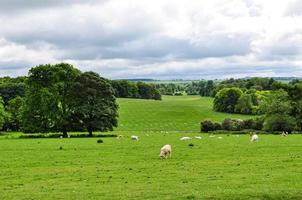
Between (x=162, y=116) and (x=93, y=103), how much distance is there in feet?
273

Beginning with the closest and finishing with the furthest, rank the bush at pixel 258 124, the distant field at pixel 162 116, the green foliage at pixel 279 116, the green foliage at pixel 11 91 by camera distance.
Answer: the green foliage at pixel 279 116 < the bush at pixel 258 124 < the green foliage at pixel 11 91 < the distant field at pixel 162 116

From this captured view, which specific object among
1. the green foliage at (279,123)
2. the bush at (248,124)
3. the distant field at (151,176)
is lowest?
the bush at (248,124)

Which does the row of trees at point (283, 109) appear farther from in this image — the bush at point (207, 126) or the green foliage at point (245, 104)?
the green foliage at point (245, 104)

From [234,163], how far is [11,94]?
372 feet

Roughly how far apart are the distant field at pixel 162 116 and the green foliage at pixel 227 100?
4259mm

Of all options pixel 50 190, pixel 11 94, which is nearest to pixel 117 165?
pixel 50 190

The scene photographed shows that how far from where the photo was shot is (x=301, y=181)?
23906 millimetres

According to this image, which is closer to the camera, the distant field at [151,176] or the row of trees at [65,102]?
the distant field at [151,176]

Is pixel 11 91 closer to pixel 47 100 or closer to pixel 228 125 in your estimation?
pixel 47 100

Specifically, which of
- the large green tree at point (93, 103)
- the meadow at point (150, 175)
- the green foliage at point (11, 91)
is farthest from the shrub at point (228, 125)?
the meadow at point (150, 175)

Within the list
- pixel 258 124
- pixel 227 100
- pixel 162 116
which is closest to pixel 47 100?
pixel 258 124

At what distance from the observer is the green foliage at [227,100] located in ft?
564

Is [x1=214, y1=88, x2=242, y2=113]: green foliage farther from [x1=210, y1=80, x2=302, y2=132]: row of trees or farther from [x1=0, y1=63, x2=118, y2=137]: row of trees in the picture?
[x1=0, y1=63, x2=118, y2=137]: row of trees

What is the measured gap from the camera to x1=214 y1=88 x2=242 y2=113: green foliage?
564 feet
